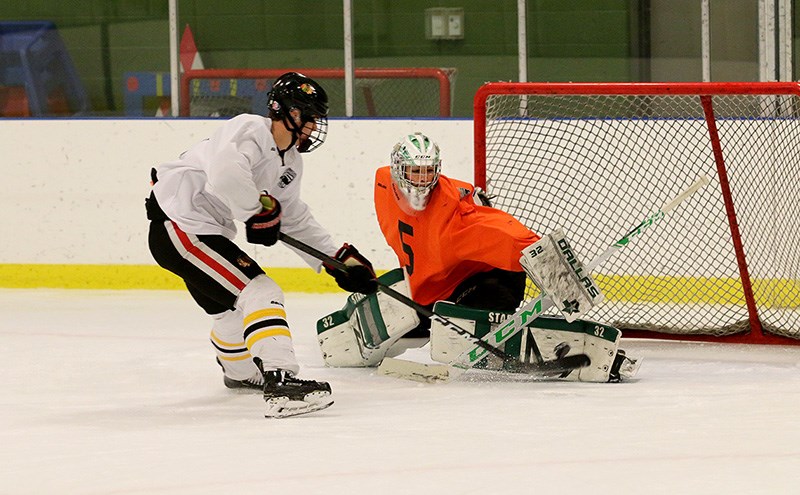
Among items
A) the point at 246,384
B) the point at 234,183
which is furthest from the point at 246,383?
the point at 234,183

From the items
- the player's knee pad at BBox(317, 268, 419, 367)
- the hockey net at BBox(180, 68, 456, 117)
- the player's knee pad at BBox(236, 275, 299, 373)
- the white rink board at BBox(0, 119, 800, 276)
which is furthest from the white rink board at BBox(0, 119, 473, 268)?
the player's knee pad at BBox(236, 275, 299, 373)

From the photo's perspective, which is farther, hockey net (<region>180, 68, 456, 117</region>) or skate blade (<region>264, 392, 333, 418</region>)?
hockey net (<region>180, 68, 456, 117</region>)

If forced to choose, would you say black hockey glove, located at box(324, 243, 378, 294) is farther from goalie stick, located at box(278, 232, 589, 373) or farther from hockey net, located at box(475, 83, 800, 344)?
hockey net, located at box(475, 83, 800, 344)

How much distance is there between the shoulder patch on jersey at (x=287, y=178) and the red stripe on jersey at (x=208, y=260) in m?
0.28

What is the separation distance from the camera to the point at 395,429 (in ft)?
10.3

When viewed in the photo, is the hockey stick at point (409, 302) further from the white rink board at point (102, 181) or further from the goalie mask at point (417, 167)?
the white rink board at point (102, 181)

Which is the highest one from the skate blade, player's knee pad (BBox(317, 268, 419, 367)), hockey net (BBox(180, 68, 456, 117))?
hockey net (BBox(180, 68, 456, 117))

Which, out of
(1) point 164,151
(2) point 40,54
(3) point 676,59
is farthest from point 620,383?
(2) point 40,54

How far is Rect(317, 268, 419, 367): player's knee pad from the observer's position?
12.8ft

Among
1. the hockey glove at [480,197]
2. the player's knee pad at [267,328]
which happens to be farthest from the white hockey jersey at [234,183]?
the hockey glove at [480,197]

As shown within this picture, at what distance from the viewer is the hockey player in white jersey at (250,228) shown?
330cm

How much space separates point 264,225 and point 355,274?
374 mm

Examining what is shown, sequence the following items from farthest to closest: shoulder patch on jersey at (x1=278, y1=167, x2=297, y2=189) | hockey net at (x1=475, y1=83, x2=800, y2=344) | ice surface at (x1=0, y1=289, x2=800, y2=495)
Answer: hockey net at (x1=475, y1=83, x2=800, y2=344)
shoulder patch on jersey at (x1=278, y1=167, x2=297, y2=189)
ice surface at (x1=0, y1=289, x2=800, y2=495)

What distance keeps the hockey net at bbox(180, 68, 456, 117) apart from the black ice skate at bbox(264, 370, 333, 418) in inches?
98.2
